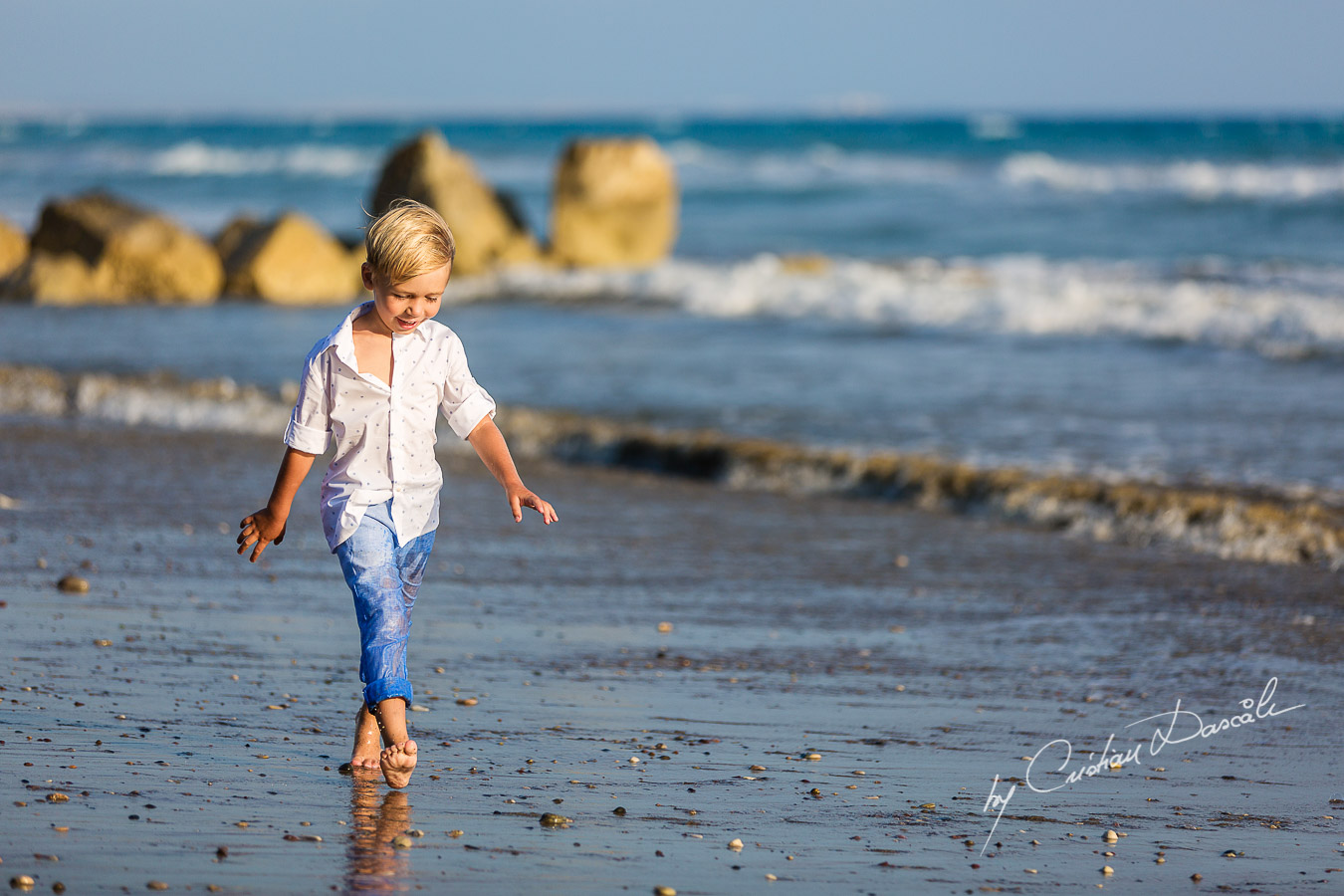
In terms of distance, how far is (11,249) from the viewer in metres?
18.5

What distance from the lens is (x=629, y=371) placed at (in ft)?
39.9

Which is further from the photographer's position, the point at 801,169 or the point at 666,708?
the point at 801,169

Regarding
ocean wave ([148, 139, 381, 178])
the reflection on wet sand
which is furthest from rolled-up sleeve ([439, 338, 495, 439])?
ocean wave ([148, 139, 381, 178])

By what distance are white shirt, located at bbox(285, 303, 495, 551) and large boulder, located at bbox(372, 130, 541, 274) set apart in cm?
1697

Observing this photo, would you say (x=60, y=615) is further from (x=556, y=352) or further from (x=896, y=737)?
(x=556, y=352)

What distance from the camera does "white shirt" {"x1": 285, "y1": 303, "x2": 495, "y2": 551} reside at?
3273mm

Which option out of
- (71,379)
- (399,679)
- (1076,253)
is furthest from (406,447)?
(1076,253)

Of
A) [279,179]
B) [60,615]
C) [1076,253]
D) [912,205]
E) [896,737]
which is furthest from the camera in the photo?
[279,179]

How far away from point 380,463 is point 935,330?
1255cm

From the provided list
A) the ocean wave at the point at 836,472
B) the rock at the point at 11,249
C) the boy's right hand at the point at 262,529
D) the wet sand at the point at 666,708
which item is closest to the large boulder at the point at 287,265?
the rock at the point at 11,249

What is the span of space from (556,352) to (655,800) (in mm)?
10317

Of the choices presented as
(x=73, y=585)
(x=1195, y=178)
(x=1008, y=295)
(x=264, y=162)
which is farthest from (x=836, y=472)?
(x=264, y=162)

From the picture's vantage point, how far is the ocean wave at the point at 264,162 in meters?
52.4

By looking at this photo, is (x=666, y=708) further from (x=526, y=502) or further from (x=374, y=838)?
(x=374, y=838)
